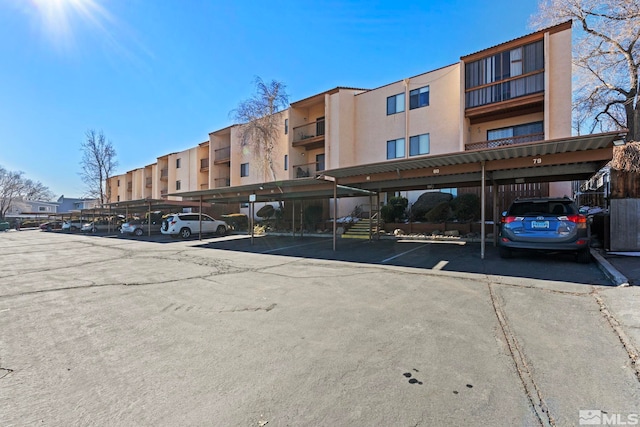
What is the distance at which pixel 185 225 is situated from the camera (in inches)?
802

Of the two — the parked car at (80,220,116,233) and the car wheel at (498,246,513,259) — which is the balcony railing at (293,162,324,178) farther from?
the parked car at (80,220,116,233)

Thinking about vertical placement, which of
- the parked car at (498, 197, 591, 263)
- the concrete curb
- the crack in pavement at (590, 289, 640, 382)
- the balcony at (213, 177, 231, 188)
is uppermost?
the balcony at (213, 177, 231, 188)

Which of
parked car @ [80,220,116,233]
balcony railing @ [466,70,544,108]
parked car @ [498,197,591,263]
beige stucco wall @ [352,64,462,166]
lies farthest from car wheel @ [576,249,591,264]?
parked car @ [80,220,116,233]

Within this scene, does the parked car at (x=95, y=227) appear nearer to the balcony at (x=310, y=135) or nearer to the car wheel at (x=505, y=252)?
the balcony at (x=310, y=135)

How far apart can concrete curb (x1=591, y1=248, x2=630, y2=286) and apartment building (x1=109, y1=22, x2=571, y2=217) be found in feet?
31.2

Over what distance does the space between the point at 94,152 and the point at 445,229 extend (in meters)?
49.1

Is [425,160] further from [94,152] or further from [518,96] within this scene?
[94,152]

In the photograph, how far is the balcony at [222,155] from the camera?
103 feet

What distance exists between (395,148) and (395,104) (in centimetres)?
297

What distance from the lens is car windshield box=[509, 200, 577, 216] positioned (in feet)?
23.9

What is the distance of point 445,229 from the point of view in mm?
14797

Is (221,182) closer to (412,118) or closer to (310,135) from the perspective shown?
(310,135)

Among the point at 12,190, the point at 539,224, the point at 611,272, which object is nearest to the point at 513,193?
the point at 539,224

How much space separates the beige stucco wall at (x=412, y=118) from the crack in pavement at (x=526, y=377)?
15495mm
